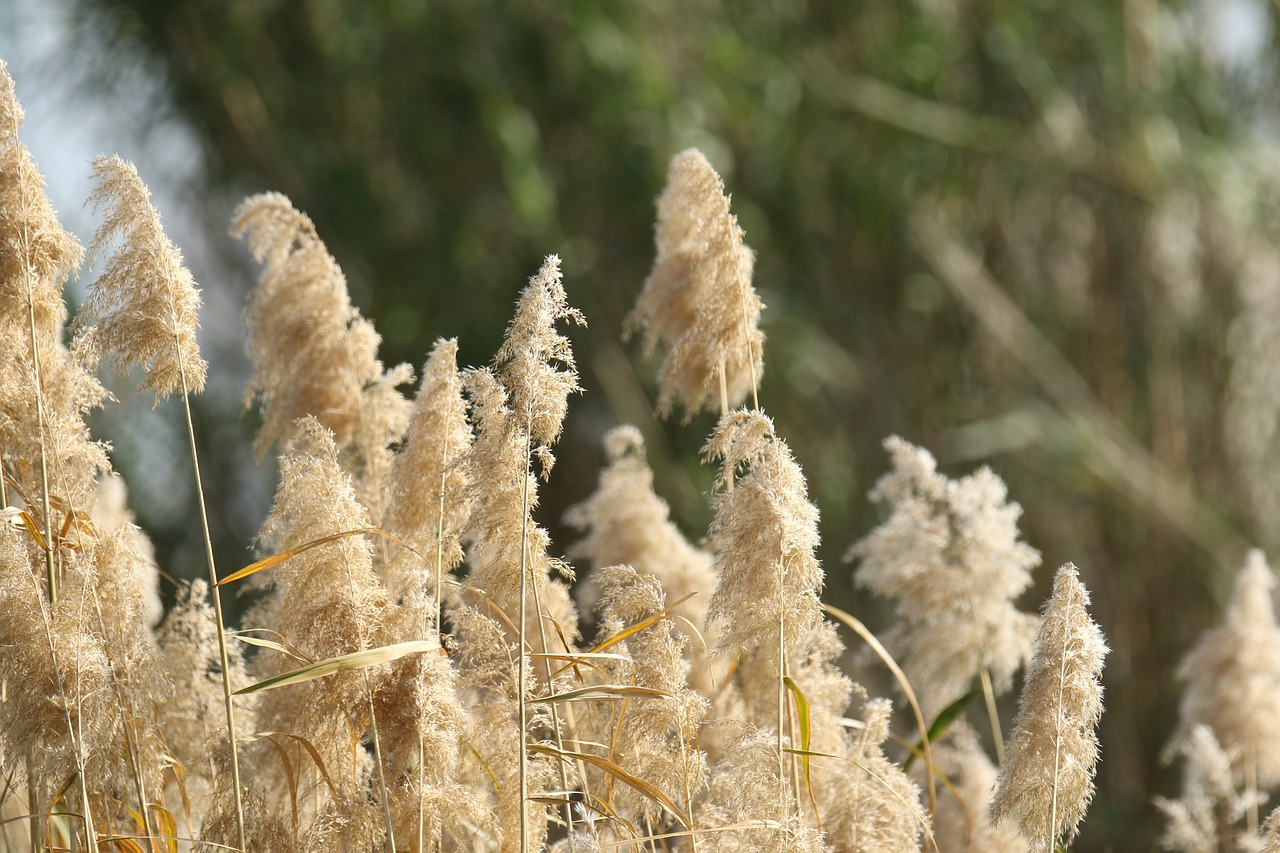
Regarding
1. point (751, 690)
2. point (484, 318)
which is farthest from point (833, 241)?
Result: point (751, 690)

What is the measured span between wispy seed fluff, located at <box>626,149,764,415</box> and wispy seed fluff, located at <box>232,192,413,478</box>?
0.44 meters

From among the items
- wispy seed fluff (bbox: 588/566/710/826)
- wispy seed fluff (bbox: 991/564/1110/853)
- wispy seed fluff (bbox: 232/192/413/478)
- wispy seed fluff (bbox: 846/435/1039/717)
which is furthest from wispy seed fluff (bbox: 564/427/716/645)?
wispy seed fluff (bbox: 991/564/1110/853)

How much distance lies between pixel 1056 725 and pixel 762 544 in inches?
16.7

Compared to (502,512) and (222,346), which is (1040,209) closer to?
(222,346)

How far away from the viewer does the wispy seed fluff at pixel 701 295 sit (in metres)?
1.96

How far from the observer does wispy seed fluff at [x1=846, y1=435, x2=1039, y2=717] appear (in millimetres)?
2455

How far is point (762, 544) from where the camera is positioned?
1731 millimetres

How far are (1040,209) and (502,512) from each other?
646cm

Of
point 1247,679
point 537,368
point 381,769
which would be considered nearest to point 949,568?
point 1247,679

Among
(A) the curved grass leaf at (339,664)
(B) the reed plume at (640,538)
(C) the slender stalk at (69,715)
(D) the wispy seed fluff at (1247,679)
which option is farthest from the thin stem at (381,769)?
(D) the wispy seed fluff at (1247,679)

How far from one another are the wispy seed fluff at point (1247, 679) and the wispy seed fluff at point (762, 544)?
1.40 metres

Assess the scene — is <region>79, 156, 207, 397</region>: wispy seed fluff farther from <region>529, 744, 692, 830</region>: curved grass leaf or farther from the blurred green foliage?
the blurred green foliage

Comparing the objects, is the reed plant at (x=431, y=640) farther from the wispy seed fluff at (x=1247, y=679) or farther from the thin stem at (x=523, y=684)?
the wispy seed fluff at (x=1247, y=679)

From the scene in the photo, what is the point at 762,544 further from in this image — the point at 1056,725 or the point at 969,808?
the point at 969,808
